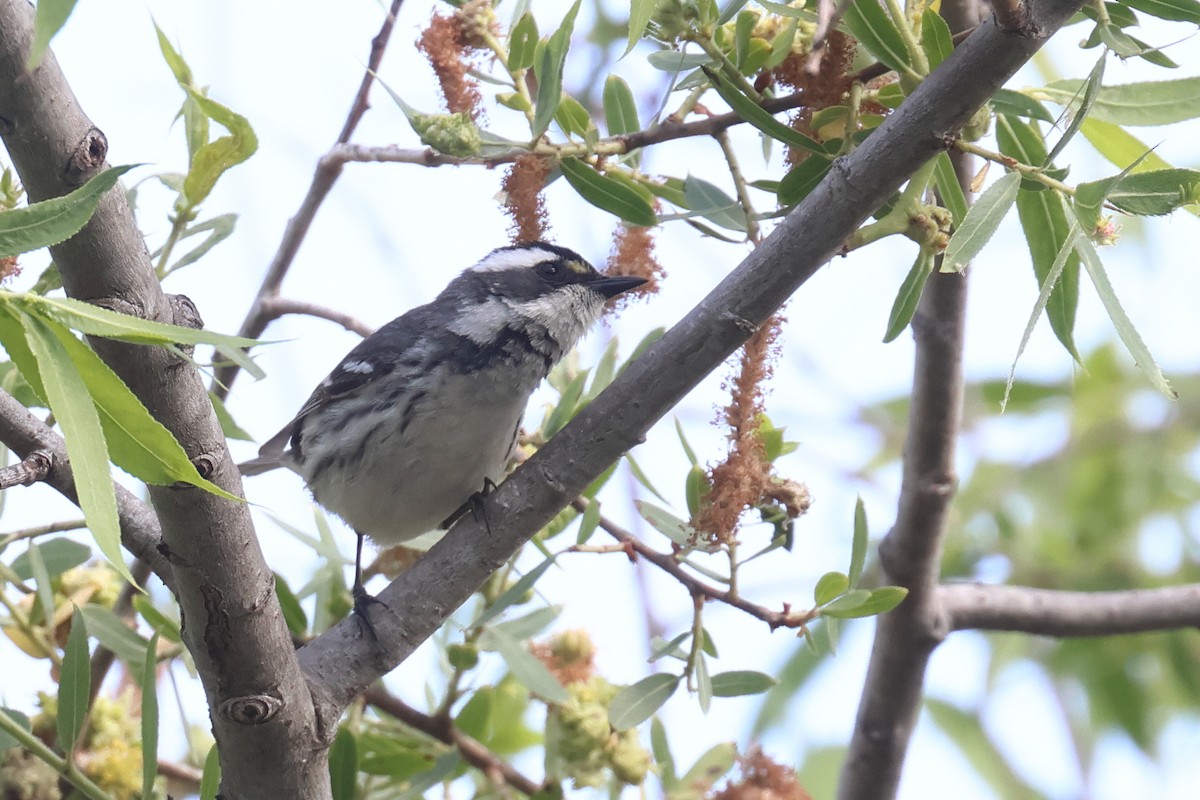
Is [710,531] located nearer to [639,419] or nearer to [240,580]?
[639,419]

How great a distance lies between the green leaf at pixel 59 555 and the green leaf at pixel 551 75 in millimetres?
1486

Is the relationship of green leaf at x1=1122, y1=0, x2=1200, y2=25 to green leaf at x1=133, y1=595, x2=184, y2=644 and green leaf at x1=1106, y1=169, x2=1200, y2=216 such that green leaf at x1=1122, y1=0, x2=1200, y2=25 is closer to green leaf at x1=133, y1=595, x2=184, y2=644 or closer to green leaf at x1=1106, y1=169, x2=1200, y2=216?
green leaf at x1=1106, y1=169, x2=1200, y2=216

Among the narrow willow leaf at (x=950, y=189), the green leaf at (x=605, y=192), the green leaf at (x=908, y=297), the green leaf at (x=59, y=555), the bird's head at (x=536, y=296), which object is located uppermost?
the bird's head at (x=536, y=296)

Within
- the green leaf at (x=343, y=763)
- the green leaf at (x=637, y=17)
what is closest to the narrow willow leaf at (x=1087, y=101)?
the green leaf at (x=637, y=17)

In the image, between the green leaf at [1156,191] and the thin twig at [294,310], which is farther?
the thin twig at [294,310]

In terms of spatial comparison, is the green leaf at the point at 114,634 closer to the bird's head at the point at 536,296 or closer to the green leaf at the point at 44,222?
the bird's head at the point at 536,296

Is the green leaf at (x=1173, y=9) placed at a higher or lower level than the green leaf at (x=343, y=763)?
higher

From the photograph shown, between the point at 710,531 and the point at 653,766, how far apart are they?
2.69ft

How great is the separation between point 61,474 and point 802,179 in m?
1.48

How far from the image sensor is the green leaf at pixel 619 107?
101 inches

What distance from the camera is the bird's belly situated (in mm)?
3502

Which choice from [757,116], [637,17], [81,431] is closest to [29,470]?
[81,431]

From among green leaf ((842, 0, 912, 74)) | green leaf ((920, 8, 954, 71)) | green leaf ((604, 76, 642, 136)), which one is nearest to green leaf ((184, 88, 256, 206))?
green leaf ((604, 76, 642, 136))

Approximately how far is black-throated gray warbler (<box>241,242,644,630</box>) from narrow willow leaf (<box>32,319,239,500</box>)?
1.65m
